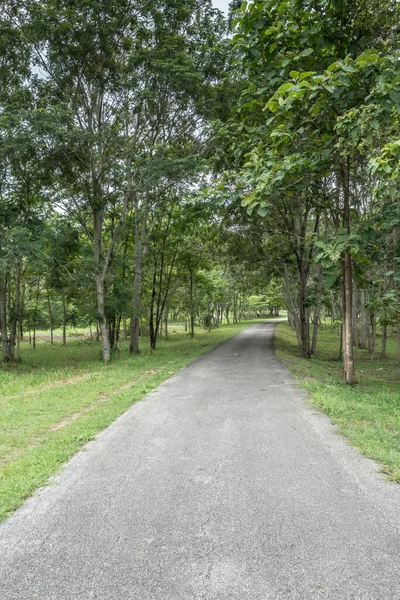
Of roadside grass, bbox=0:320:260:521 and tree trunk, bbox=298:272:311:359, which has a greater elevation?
tree trunk, bbox=298:272:311:359

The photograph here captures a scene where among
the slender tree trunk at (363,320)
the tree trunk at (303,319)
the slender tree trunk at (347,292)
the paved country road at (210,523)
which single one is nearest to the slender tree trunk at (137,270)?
the tree trunk at (303,319)

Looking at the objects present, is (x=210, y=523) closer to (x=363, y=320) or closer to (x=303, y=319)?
(x=303, y=319)

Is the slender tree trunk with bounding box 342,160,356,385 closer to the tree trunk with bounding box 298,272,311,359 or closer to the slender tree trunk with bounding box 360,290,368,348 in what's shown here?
the tree trunk with bounding box 298,272,311,359

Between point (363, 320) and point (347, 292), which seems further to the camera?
point (363, 320)

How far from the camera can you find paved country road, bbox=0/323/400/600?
213cm

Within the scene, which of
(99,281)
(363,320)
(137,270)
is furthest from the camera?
(363,320)

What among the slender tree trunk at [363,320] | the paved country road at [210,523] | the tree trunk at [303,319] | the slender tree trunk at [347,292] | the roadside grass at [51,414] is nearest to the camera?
the paved country road at [210,523]

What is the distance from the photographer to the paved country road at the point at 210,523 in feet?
6.99

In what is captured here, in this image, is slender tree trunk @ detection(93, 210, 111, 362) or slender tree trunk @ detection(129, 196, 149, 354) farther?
slender tree trunk @ detection(129, 196, 149, 354)

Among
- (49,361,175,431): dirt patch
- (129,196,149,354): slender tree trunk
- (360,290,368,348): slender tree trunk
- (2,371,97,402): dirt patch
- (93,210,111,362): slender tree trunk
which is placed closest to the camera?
(49,361,175,431): dirt patch

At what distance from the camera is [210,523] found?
2744 millimetres

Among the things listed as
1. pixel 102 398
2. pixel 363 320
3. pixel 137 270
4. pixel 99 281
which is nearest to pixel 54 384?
pixel 102 398

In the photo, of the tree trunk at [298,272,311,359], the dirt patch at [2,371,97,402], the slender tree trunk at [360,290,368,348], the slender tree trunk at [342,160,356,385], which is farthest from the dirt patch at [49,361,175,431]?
the slender tree trunk at [360,290,368,348]

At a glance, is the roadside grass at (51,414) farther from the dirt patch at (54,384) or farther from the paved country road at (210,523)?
the paved country road at (210,523)
